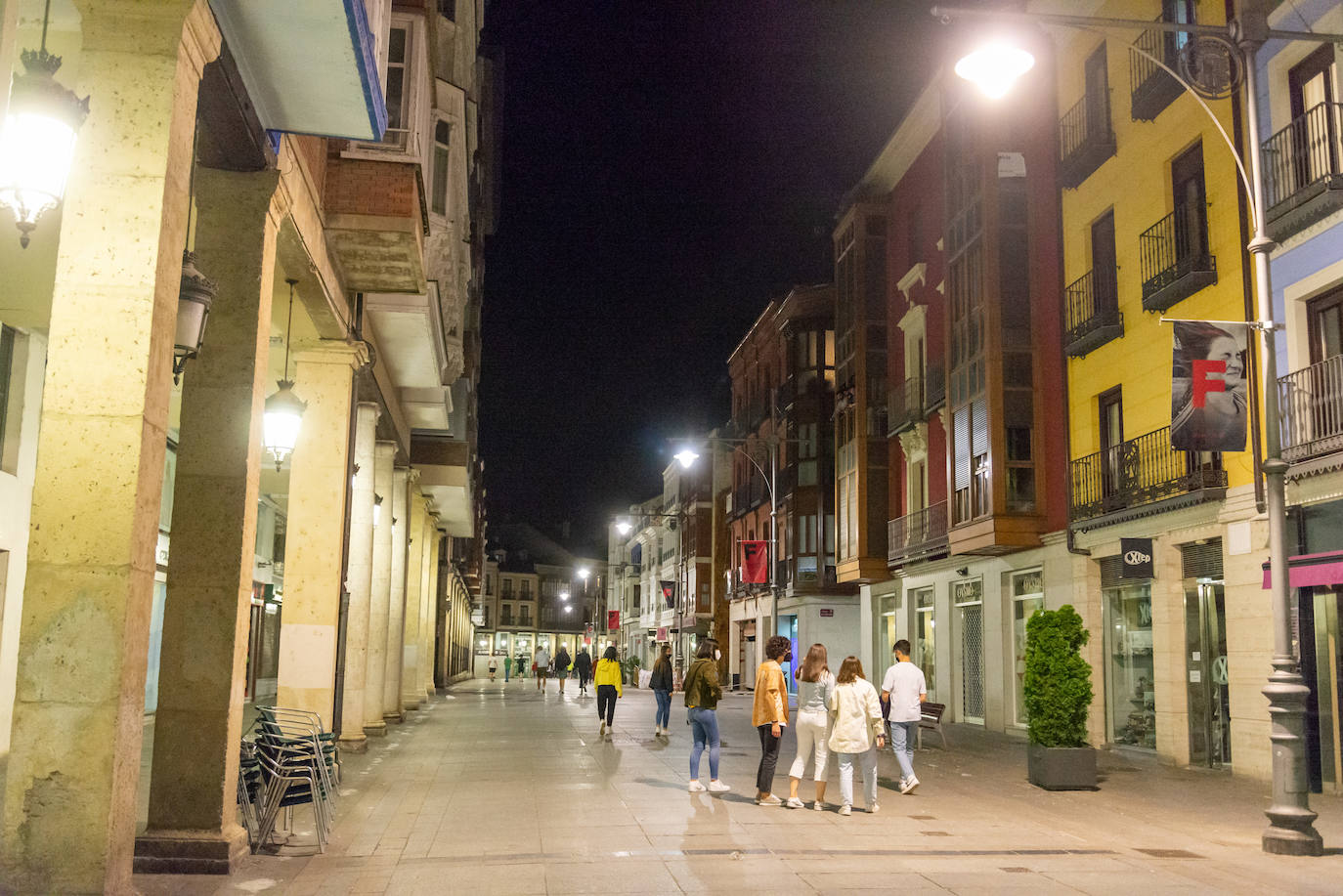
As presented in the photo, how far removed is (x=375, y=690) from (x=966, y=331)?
15012mm

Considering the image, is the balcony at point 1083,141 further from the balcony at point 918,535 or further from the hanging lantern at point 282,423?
the hanging lantern at point 282,423

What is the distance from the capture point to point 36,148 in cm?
535

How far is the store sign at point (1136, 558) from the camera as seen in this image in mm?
18938

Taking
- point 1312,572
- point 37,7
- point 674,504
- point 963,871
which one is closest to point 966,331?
point 1312,572

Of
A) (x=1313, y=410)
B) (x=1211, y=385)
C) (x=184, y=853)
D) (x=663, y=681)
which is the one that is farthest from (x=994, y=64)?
(x=663, y=681)

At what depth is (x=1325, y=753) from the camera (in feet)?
47.5

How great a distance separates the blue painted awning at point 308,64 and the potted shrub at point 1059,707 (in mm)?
9842

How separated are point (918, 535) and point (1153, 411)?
1181cm

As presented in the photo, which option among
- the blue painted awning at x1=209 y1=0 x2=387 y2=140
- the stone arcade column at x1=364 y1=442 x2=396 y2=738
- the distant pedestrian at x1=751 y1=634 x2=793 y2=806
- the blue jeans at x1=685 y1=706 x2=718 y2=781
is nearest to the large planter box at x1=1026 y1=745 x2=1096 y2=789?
the distant pedestrian at x1=751 y1=634 x2=793 y2=806

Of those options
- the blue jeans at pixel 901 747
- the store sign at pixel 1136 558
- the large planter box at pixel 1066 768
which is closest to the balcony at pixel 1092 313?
the store sign at pixel 1136 558

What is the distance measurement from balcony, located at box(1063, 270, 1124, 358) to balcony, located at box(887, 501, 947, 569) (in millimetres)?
7015

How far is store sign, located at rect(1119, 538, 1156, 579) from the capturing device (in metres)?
18.9

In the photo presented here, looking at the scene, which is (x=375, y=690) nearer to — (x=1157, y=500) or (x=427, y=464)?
(x=427, y=464)

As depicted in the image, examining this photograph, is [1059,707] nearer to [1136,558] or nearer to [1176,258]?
[1136,558]
